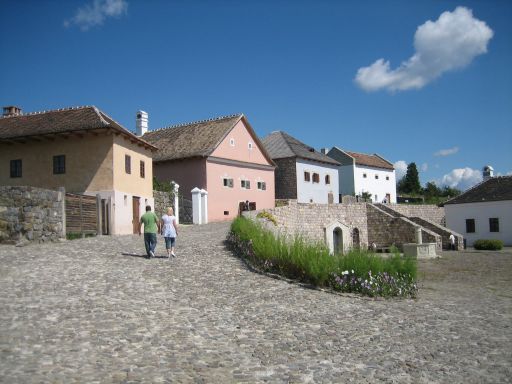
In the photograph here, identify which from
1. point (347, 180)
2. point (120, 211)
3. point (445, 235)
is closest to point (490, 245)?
point (445, 235)

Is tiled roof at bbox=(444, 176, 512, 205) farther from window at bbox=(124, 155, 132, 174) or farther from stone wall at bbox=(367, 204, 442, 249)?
window at bbox=(124, 155, 132, 174)

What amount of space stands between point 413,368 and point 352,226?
116ft

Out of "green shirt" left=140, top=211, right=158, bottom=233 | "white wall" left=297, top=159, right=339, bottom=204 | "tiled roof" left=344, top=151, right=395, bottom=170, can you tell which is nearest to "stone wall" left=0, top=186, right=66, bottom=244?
"green shirt" left=140, top=211, right=158, bottom=233

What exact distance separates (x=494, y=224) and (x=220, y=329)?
40.6 meters

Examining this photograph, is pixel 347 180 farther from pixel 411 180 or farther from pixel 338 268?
pixel 338 268

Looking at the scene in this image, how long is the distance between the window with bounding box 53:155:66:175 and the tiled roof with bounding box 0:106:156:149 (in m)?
1.46

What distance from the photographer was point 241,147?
3934cm

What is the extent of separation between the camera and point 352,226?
41812 mm

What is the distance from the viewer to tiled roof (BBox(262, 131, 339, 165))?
46812 mm

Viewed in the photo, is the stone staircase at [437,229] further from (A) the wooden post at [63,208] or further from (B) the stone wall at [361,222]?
(A) the wooden post at [63,208]

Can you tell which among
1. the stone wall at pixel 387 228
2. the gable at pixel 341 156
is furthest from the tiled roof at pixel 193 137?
the gable at pixel 341 156

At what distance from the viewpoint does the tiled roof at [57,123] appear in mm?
24516

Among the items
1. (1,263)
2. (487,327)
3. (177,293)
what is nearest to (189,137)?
(1,263)

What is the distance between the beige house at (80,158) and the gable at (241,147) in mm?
10456
